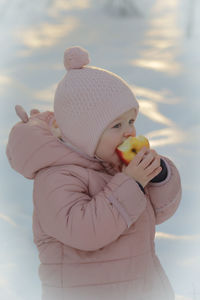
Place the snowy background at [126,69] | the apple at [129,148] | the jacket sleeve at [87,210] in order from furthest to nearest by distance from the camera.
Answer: the snowy background at [126,69] → the apple at [129,148] → the jacket sleeve at [87,210]

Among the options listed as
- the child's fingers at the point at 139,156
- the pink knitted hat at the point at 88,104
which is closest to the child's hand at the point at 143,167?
the child's fingers at the point at 139,156

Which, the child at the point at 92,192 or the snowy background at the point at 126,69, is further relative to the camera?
the snowy background at the point at 126,69

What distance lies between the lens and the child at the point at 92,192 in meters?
1.19

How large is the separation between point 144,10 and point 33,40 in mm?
520

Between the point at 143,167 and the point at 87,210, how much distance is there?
18cm

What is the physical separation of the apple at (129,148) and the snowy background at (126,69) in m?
0.70

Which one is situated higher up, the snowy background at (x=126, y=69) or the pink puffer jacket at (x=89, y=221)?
the snowy background at (x=126, y=69)

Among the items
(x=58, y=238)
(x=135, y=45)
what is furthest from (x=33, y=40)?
(x=58, y=238)

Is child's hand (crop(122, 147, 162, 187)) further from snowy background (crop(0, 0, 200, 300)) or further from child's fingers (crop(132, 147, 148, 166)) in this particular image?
snowy background (crop(0, 0, 200, 300))

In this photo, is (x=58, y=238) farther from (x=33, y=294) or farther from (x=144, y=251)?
(x=33, y=294)

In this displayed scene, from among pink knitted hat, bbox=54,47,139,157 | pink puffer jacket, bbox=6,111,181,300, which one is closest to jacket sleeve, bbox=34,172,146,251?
pink puffer jacket, bbox=6,111,181,300

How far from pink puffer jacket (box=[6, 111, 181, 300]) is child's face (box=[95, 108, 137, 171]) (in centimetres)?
4

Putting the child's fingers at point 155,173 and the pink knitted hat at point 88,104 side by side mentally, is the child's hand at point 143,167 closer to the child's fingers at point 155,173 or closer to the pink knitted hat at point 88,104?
the child's fingers at point 155,173

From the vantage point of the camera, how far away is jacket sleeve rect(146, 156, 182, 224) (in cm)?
134
